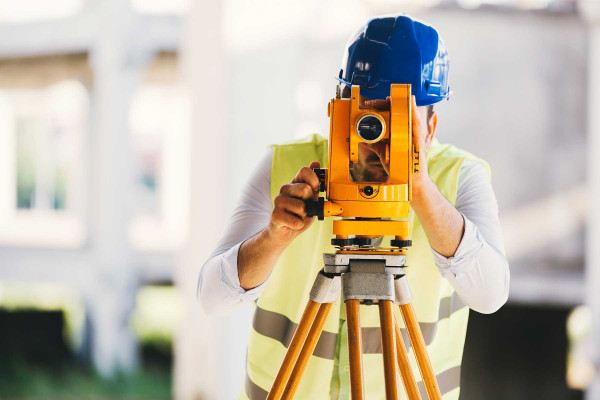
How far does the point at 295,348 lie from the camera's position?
98cm

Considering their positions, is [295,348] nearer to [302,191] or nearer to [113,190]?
[302,191]

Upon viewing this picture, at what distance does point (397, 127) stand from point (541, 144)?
11.1 ft

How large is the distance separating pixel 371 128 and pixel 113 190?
3760 millimetres

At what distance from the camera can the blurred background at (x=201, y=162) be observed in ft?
8.52

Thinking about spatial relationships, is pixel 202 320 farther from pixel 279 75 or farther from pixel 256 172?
pixel 256 172

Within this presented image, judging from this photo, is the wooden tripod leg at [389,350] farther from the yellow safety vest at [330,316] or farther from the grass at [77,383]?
the grass at [77,383]

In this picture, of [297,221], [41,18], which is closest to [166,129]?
[41,18]

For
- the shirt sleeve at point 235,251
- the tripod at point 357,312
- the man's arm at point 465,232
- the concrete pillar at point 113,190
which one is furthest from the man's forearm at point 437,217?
the concrete pillar at point 113,190

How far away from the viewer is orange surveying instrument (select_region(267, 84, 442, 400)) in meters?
0.93

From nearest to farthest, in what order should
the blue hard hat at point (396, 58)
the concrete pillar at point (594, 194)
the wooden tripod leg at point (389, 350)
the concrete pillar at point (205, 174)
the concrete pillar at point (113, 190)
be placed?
1. the wooden tripod leg at point (389, 350)
2. the blue hard hat at point (396, 58)
3. the concrete pillar at point (205, 174)
4. the concrete pillar at point (594, 194)
5. the concrete pillar at point (113, 190)

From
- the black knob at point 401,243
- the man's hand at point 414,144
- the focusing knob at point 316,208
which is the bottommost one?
the black knob at point 401,243

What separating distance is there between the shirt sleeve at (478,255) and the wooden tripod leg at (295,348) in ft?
0.92

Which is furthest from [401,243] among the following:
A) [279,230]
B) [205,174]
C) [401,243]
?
[205,174]

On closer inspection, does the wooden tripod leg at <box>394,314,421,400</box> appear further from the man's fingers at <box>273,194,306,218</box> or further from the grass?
the grass
